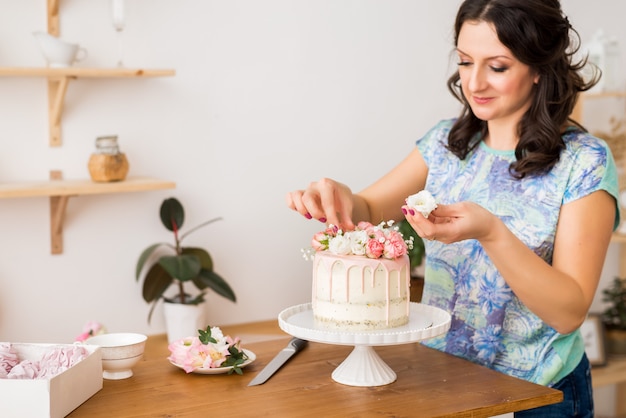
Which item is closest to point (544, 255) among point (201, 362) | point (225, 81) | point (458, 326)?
point (458, 326)

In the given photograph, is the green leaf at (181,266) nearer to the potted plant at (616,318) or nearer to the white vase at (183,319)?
the white vase at (183,319)

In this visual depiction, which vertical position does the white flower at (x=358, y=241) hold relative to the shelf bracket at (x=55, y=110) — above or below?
below

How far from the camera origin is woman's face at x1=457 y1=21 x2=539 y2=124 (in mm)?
1705

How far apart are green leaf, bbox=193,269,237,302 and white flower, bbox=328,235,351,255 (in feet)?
4.32

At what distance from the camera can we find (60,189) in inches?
98.3

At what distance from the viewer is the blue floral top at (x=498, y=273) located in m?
1.72

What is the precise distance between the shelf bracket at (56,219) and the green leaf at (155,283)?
0.30 metres

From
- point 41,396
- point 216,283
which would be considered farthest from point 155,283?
point 41,396

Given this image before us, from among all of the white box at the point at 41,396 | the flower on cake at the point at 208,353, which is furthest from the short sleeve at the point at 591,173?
the white box at the point at 41,396

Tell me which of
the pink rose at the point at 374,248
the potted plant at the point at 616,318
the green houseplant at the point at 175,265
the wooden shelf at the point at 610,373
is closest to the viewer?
the pink rose at the point at 374,248

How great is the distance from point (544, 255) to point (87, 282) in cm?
165

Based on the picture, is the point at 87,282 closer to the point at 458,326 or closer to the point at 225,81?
the point at 225,81

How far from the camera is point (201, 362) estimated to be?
151 centimetres

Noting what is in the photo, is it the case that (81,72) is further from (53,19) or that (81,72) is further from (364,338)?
(364,338)
